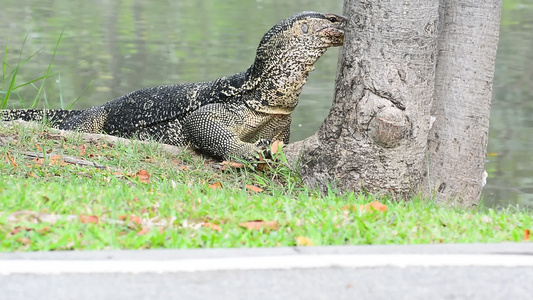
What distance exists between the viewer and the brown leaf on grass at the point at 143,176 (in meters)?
6.71

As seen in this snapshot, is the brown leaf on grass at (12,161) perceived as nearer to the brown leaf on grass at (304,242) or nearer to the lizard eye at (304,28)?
the lizard eye at (304,28)

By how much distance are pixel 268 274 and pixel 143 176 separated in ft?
10.1

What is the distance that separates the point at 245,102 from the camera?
811cm

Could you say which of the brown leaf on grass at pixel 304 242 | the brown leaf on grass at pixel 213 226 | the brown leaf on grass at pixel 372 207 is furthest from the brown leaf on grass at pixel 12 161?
the brown leaf on grass at pixel 304 242

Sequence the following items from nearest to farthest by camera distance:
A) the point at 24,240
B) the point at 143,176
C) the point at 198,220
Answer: the point at 24,240 < the point at 198,220 < the point at 143,176

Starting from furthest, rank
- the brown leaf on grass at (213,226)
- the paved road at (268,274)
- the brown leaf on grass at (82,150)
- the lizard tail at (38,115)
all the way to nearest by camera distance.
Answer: the lizard tail at (38,115), the brown leaf on grass at (82,150), the brown leaf on grass at (213,226), the paved road at (268,274)

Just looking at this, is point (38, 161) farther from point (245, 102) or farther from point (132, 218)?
point (132, 218)

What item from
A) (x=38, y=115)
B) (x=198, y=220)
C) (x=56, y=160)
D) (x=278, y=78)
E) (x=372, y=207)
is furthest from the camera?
(x=38, y=115)

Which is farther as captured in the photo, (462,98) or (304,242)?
(462,98)

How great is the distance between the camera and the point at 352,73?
6.57 m

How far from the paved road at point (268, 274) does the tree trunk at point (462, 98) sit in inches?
105

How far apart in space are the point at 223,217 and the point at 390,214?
1045 mm

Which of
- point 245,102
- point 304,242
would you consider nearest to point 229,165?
point 245,102

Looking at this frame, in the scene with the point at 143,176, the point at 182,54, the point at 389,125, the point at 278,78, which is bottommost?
the point at 182,54
